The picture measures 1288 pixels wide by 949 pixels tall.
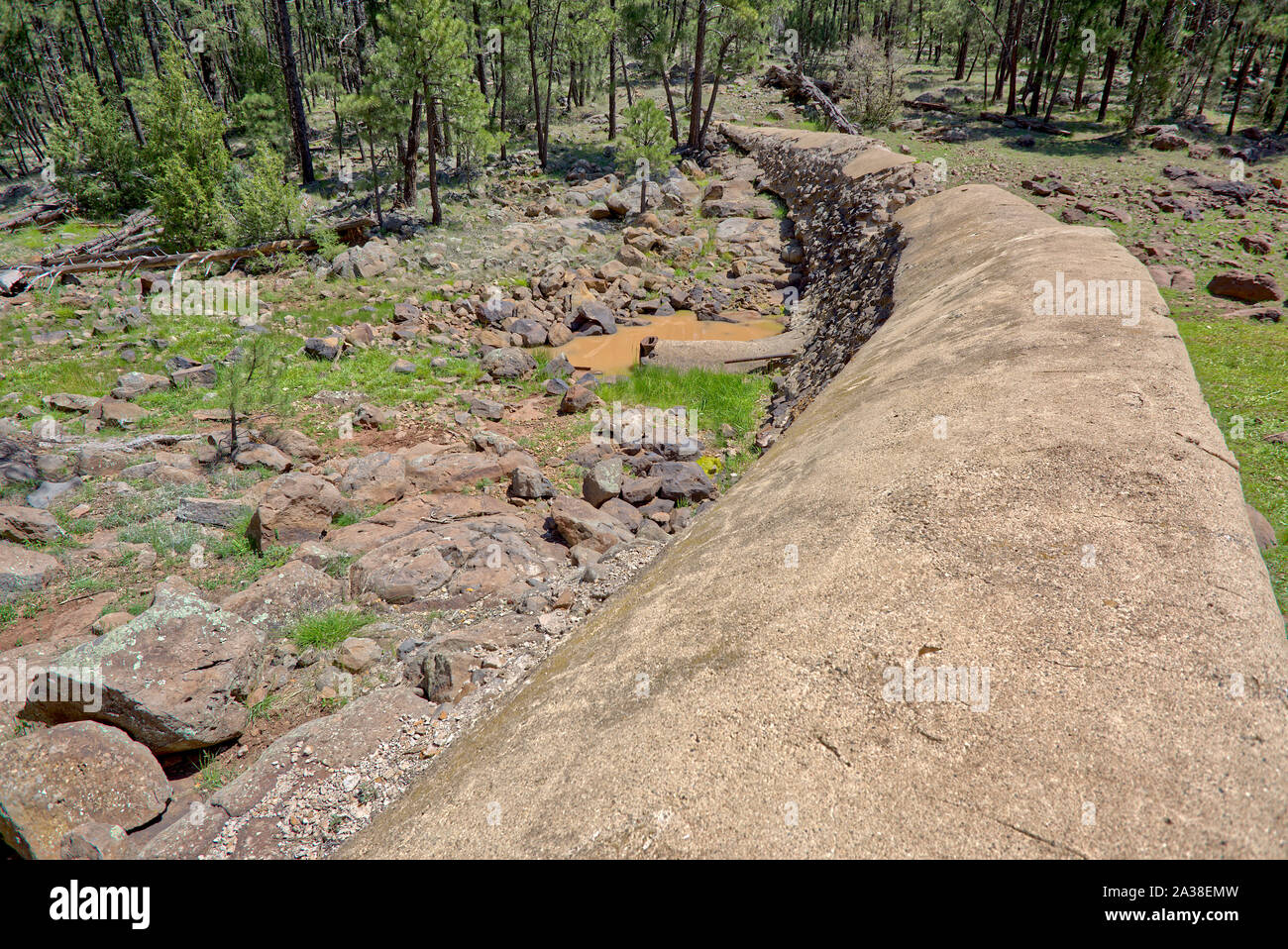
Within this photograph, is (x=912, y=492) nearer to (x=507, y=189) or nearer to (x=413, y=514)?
(x=413, y=514)

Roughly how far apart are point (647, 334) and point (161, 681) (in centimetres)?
1352

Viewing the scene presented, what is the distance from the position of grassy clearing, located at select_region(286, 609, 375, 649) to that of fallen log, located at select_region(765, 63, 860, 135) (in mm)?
29583

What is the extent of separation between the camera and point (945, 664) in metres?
3.20

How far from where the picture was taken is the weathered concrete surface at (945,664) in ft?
8.56

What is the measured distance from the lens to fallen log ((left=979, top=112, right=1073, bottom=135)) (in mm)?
26419

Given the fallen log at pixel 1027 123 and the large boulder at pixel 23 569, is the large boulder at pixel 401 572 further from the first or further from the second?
the fallen log at pixel 1027 123

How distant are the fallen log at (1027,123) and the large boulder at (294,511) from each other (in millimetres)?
31032

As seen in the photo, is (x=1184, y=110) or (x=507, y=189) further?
(x=1184, y=110)

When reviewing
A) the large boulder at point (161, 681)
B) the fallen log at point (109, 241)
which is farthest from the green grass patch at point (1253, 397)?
the fallen log at point (109, 241)

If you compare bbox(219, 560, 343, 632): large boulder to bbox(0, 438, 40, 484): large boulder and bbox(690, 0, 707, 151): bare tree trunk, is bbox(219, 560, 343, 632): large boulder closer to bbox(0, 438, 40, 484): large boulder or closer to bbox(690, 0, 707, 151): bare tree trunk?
bbox(0, 438, 40, 484): large boulder

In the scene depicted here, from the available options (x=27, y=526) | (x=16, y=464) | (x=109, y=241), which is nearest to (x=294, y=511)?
(x=27, y=526)

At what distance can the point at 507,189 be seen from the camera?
86.4ft

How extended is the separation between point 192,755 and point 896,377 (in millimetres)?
7356

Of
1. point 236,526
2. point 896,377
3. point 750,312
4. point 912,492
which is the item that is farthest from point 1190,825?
point 750,312
